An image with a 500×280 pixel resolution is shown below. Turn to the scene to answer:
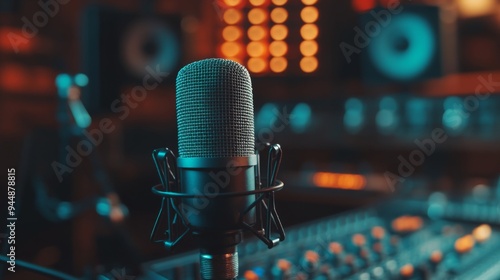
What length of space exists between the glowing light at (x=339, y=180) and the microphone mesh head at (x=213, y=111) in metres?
1.46

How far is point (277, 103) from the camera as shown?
2441 millimetres

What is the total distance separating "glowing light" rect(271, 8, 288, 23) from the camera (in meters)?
1.30

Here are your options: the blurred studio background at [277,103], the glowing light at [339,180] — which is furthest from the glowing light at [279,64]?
the glowing light at [339,180]

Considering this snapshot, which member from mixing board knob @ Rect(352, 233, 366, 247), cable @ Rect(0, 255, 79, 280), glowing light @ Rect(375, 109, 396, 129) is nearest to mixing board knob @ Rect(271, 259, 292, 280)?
mixing board knob @ Rect(352, 233, 366, 247)

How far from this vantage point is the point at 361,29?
1920mm

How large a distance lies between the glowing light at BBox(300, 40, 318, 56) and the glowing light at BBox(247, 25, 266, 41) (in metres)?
0.16

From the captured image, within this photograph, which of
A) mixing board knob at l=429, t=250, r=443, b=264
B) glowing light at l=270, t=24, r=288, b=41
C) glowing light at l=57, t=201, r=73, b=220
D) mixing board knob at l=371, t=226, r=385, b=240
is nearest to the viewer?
mixing board knob at l=429, t=250, r=443, b=264

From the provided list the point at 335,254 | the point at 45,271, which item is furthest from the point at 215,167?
the point at 335,254

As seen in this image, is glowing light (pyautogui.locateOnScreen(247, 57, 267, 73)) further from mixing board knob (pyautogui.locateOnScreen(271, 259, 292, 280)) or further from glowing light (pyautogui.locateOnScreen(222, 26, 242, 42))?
mixing board knob (pyautogui.locateOnScreen(271, 259, 292, 280))

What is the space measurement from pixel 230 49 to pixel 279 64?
255 mm

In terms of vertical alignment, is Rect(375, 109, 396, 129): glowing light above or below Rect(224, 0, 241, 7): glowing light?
below

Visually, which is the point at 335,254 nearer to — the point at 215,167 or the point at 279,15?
the point at 215,167

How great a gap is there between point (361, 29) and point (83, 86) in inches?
47.7

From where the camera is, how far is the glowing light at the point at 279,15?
1.30 m
